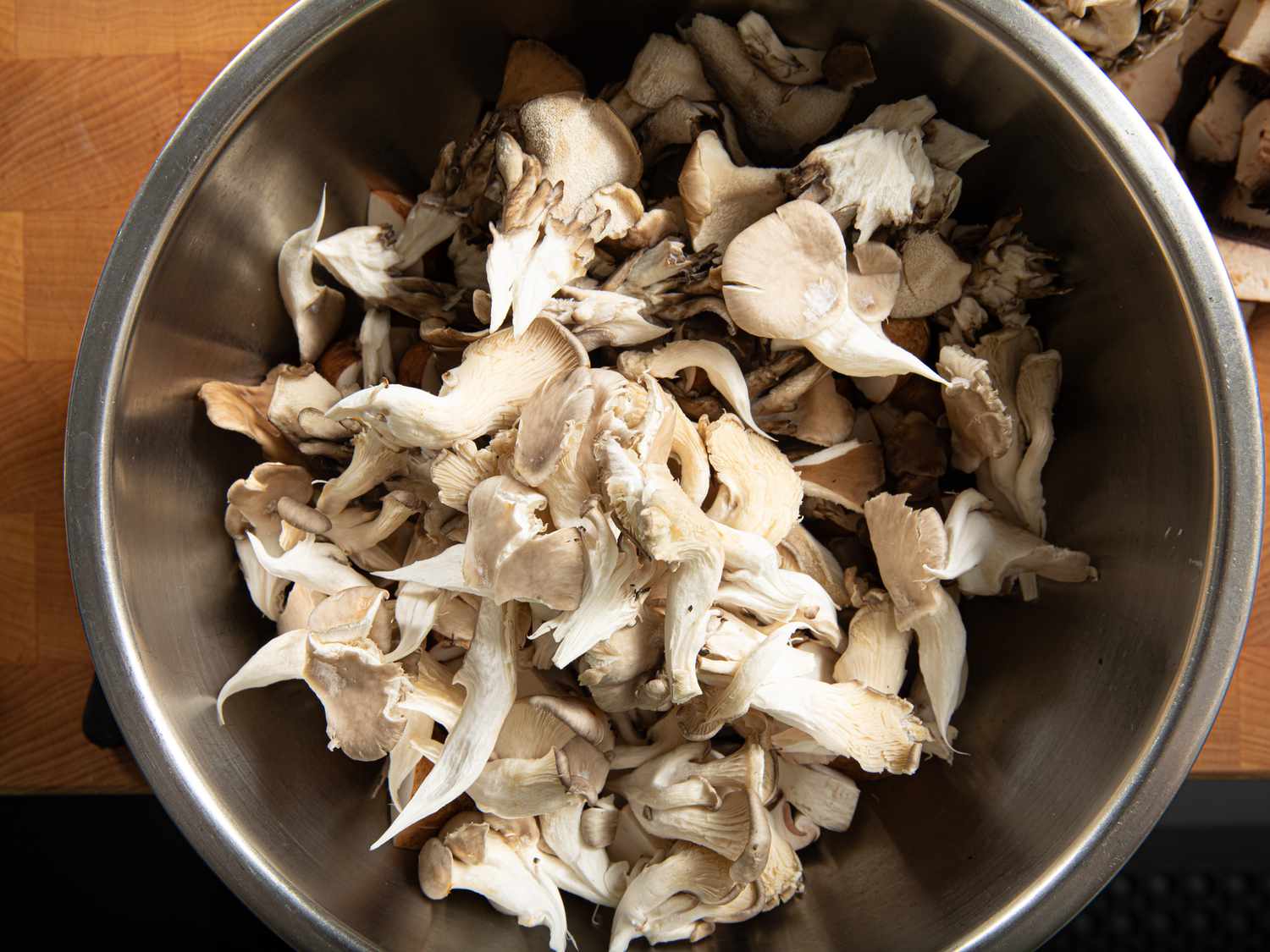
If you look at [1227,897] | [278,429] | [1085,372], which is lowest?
[1227,897]

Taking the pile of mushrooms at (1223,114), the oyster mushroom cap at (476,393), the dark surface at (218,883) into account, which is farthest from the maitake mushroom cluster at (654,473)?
the dark surface at (218,883)

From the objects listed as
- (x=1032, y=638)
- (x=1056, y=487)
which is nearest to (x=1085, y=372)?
(x=1056, y=487)

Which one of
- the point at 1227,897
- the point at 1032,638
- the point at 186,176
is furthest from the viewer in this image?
the point at 1227,897

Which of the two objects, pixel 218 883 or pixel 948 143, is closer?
pixel 948 143

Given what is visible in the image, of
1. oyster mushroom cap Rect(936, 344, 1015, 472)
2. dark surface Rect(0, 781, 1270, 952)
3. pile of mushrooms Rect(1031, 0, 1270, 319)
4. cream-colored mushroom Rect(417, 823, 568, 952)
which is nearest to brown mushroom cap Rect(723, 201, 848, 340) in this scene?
oyster mushroom cap Rect(936, 344, 1015, 472)

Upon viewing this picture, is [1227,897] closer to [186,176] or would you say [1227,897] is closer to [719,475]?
[719,475]

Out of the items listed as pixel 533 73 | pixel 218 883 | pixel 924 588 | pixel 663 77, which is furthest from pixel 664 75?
pixel 218 883

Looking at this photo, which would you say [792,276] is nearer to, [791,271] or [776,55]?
[791,271]

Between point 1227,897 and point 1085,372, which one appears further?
point 1227,897
